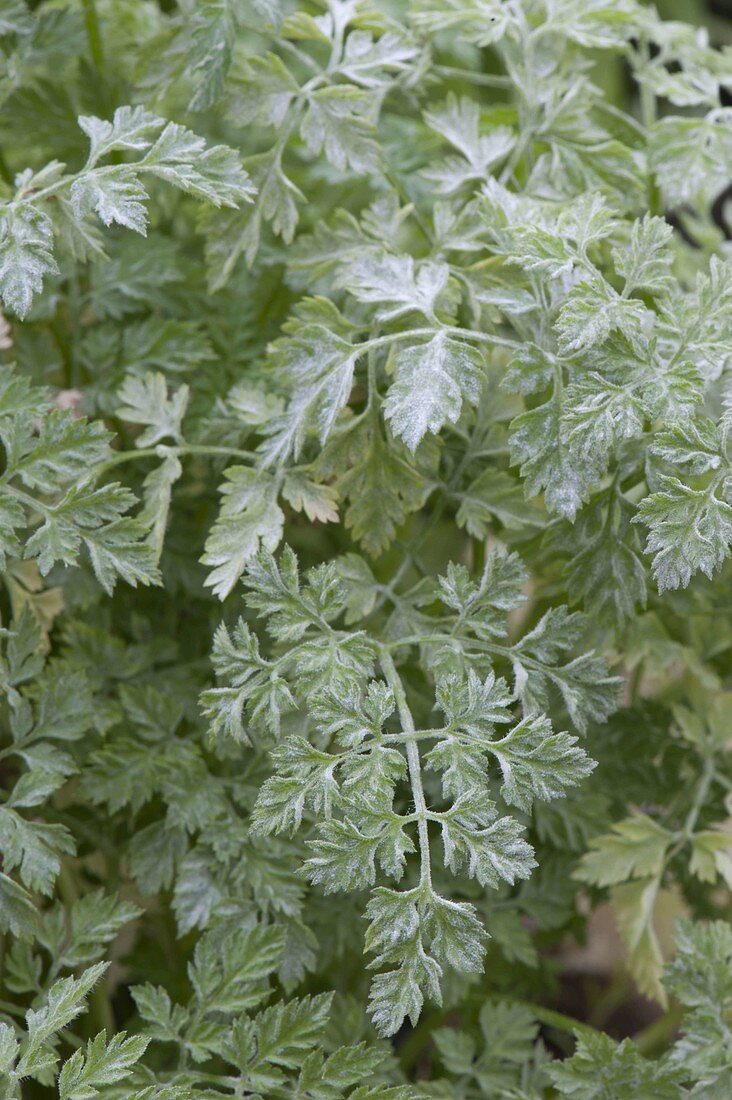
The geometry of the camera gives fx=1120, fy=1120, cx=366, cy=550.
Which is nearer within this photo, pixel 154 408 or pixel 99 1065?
pixel 99 1065

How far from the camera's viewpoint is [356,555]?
0.79m

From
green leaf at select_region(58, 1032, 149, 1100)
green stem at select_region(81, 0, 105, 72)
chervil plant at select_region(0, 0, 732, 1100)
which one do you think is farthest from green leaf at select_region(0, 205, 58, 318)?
green leaf at select_region(58, 1032, 149, 1100)

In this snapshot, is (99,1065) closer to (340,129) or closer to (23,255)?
(23,255)

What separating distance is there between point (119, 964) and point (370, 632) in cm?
44

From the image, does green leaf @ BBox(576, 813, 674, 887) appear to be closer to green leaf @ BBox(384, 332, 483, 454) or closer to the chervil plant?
the chervil plant

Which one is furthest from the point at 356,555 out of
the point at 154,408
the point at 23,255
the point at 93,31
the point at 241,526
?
the point at 93,31

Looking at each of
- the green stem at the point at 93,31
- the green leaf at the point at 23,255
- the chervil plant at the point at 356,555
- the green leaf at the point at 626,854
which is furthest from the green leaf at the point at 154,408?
the green leaf at the point at 626,854

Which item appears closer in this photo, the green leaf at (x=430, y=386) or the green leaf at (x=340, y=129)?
the green leaf at (x=430, y=386)

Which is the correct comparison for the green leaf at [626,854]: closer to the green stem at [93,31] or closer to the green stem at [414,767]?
the green stem at [414,767]

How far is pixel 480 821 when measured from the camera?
25.6 inches

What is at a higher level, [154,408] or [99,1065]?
[154,408]

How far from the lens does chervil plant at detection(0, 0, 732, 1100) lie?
26.7 inches

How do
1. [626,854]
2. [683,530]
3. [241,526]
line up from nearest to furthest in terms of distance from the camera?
[683,530], [241,526], [626,854]

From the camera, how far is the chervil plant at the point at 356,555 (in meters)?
0.68
